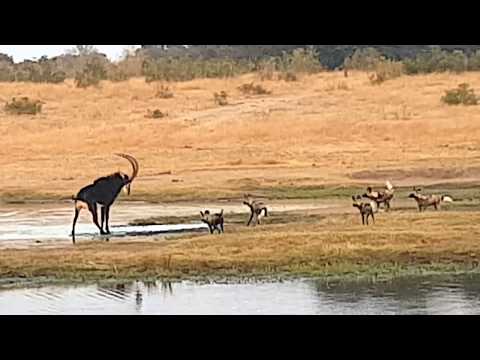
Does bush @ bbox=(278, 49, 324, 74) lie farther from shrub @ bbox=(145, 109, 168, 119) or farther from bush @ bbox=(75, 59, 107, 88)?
bush @ bbox=(75, 59, 107, 88)

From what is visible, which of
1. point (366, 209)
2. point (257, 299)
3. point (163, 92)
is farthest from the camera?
point (163, 92)

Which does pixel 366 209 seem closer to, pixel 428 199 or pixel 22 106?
pixel 428 199

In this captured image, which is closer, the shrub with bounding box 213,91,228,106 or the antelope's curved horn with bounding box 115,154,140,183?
the antelope's curved horn with bounding box 115,154,140,183

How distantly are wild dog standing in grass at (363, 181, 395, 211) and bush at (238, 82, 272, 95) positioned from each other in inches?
34.2

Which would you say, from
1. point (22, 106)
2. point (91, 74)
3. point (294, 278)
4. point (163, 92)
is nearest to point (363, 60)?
point (163, 92)

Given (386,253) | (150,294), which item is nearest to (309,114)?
(386,253)

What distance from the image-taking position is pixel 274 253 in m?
6.02

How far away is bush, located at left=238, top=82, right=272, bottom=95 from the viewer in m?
6.16

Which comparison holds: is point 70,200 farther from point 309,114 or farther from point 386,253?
point 386,253

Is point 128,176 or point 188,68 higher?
point 188,68

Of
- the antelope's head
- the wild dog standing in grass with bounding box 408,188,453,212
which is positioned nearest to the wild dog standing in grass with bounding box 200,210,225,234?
the antelope's head

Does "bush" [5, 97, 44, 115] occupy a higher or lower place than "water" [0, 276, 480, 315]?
higher

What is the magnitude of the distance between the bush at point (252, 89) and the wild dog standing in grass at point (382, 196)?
0.87m

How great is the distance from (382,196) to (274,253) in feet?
2.45
